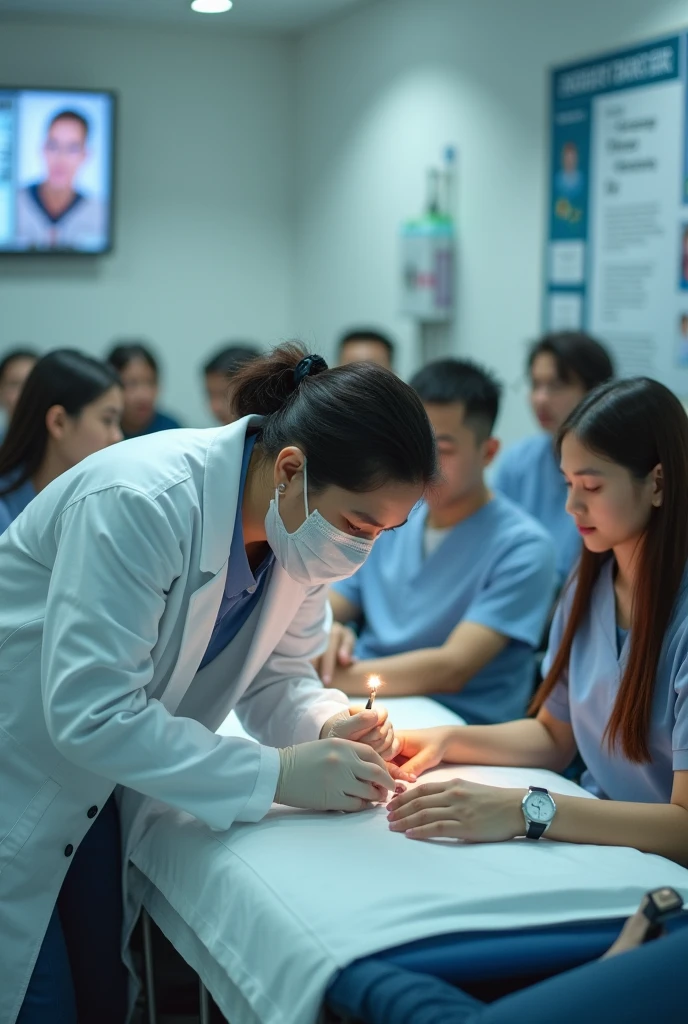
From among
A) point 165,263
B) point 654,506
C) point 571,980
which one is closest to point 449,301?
point 165,263

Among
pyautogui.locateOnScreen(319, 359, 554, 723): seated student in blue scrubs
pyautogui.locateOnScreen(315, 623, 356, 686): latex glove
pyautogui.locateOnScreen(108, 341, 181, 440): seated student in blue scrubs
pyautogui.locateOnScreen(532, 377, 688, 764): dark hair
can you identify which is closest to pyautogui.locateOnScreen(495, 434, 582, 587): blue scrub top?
pyautogui.locateOnScreen(319, 359, 554, 723): seated student in blue scrubs

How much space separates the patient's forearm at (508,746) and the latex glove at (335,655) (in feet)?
1.44

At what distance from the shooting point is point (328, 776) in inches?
55.3

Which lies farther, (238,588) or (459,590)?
(459,590)

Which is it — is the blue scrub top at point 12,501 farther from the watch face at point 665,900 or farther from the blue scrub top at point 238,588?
the watch face at point 665,900

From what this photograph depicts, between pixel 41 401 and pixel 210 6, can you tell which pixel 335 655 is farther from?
pixel 210 6

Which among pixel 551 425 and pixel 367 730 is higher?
pixel 551 425

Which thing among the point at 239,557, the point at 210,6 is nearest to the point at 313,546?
the point at 239,557

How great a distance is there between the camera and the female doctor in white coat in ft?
4.28

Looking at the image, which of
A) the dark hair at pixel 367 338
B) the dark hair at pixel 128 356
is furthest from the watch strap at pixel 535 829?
the dark hair at pixel 128 356

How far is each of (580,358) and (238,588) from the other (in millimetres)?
2131

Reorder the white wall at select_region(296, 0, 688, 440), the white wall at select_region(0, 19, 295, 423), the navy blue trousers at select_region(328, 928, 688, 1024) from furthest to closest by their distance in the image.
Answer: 1. the white wall at select_region(0, 19, 295, 423)
2. the white wall at select_region(296, 0, 688, 440)
3. the navy blue trousers at select_region(328, 928, 688, 1024)

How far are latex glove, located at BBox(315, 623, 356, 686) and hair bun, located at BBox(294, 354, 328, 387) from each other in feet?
2.48

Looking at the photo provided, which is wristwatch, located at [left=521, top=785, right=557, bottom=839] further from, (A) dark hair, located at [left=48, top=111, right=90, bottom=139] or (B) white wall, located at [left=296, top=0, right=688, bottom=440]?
(A) dark hair, located at [left=48, top=111, right=90, bottom=139]
